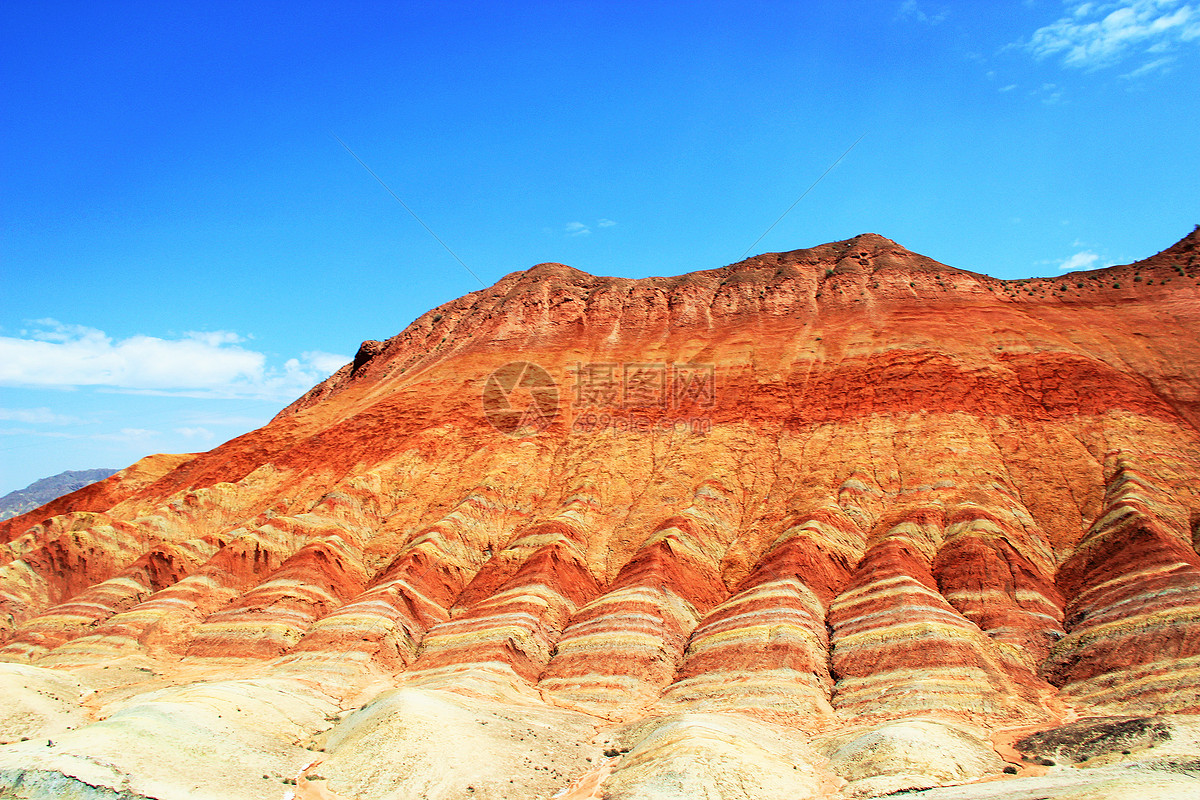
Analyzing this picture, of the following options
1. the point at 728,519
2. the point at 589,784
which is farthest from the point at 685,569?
the point at 589,784

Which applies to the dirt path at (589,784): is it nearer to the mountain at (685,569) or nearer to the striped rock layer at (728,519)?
the mountain at (685,569)

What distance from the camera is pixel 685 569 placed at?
31.7 m

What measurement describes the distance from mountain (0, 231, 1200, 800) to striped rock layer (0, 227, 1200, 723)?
0.58ft

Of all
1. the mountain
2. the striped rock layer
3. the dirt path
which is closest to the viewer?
the dirt path

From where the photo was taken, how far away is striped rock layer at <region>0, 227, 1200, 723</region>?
2538 cm

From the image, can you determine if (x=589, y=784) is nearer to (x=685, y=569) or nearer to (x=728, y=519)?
(x=685, y=569)

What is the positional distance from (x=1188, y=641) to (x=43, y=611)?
50064mm

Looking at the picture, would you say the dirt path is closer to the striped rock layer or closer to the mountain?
the mountain

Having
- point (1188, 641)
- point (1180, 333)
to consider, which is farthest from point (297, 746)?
point (1180, 333)

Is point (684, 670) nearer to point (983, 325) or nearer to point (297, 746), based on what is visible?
point (297, 746)

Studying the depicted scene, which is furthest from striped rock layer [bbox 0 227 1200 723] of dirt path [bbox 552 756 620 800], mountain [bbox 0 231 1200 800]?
dirt path [bbox 552 756 620 800]

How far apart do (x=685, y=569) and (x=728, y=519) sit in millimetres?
5218

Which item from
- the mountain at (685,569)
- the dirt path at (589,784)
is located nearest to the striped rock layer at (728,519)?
the mountain at (685,569)

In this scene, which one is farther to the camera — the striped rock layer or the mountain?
the striped rock layer
